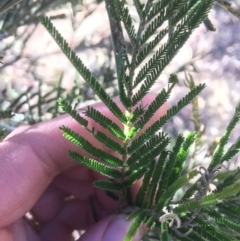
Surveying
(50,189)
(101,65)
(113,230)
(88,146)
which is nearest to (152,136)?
(88,146)

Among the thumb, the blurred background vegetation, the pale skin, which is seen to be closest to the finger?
the pale skin

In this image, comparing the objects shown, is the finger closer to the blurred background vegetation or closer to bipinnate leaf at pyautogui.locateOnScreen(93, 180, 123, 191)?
bipinnate leaf at pyautogui.locateOnScreen(93, 180, 123, 191)

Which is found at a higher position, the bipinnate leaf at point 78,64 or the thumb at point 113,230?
the bipinnate leaf at point 78,64

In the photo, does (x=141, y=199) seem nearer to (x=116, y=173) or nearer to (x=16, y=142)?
(x=116, y=173)

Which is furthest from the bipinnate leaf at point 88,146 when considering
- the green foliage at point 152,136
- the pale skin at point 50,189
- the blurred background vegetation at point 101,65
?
the blurred background vegetation at point 101,65

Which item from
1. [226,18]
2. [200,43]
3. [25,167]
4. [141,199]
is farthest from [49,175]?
[226,18]

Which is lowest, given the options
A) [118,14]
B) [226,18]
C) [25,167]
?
[226,18]

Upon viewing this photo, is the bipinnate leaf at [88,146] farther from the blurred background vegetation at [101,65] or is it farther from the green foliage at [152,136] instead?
the blurred background vegetation at [101,65]
